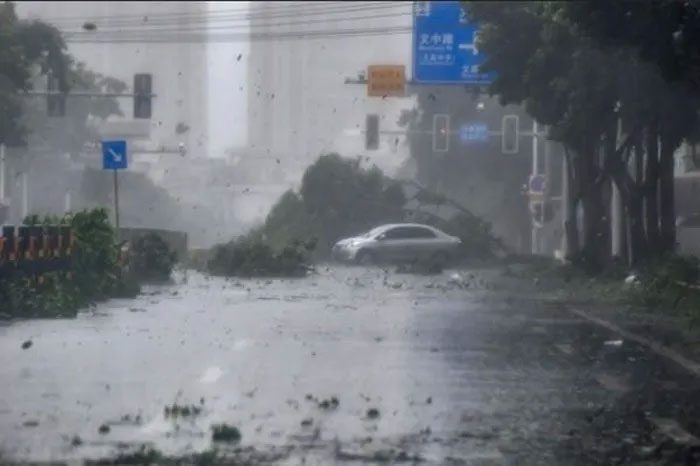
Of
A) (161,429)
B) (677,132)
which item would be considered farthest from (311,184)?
(161,429)

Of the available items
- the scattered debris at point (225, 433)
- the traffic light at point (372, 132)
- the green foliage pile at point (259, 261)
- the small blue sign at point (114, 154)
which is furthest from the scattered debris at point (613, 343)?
the traffic light at point (372, 132)

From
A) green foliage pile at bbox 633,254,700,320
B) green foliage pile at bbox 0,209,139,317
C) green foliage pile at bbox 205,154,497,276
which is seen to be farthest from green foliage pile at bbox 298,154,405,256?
green foliage pile at bbox 633,254,700,320

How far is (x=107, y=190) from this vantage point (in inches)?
2694

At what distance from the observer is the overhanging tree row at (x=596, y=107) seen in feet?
108

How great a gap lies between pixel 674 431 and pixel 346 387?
12.2ft

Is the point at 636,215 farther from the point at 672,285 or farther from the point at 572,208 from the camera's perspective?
the point at 672,285

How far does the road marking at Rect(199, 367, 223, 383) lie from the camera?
15500 mm

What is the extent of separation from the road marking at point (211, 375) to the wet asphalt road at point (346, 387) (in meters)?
0.02

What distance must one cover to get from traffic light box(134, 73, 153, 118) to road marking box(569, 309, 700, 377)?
1698cm

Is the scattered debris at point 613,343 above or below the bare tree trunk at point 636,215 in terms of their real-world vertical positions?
below

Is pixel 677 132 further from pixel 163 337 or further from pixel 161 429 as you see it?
pixel 161 429

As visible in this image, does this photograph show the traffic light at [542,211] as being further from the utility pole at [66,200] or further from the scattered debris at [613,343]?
the scattered debris at [613,343]

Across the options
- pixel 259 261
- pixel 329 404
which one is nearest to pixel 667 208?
pixel 259 261

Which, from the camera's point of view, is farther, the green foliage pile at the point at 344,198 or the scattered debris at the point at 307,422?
the green foliage pile at the point at 344,198
